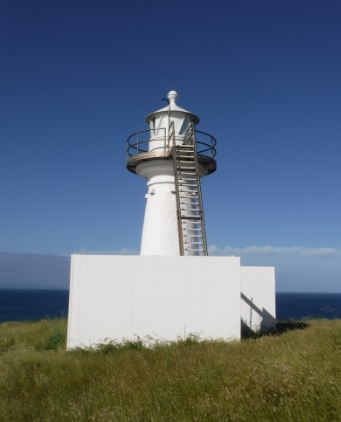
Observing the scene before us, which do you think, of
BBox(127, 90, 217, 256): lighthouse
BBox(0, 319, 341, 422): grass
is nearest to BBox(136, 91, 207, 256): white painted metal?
BBox(127, 90, 217, 256): lighthouse

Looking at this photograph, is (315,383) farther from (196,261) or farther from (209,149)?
(209,149)

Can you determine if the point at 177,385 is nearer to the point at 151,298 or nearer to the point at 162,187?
the point at 151,298

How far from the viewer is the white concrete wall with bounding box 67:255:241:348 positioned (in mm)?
9516

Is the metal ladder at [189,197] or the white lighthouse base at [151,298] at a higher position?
the metal ladder at [189,197]

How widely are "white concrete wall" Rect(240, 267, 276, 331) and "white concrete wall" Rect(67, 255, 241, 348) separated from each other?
10.6ft

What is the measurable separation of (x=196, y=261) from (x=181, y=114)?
5.50m

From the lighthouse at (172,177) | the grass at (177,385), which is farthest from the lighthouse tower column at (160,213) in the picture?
the grass at (177,385)

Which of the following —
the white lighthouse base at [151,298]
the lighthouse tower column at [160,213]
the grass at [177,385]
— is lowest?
the grass at [177,385]

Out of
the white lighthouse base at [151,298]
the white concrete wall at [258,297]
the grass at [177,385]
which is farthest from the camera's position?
the white concrete wall at [258,297]

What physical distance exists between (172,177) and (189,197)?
1025 mm

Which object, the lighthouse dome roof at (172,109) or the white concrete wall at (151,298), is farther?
the lighthouse dome roof at (172,109)

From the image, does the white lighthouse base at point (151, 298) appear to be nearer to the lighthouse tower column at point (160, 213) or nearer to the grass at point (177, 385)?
the grass at point (177, 385)

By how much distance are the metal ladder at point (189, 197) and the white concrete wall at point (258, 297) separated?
227 cm

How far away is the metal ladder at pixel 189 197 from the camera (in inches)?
463
